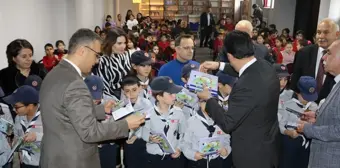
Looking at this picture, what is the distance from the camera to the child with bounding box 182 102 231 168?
2791 mm

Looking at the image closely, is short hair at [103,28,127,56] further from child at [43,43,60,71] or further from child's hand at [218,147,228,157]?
child at [43,43,60,71]

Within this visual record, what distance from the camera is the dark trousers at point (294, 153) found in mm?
3240

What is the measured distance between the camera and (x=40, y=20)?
6.07m

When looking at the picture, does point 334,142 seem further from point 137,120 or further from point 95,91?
point 95,91

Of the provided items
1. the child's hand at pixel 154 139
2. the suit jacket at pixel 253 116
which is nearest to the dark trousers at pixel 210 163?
the child's hand at pixel 154 139

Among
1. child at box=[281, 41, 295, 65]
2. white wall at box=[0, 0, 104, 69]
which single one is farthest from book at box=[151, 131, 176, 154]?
child at box=[281, 41, 295, 65]

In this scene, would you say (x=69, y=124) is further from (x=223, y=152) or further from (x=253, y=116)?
(x=223, y=152)

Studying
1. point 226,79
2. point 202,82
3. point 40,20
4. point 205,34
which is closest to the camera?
point 202,82

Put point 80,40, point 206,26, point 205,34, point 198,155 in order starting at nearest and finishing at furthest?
1. point 80,40
2. point 198,155
3. point 206,26
4. point 205,34

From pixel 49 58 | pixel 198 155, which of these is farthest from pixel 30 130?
pixel 49 58

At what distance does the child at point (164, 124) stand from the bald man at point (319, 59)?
1.30m

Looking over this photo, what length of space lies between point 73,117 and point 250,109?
3.60 feet

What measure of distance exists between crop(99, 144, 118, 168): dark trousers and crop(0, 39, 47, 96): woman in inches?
41.0

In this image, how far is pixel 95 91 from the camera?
117 inches
